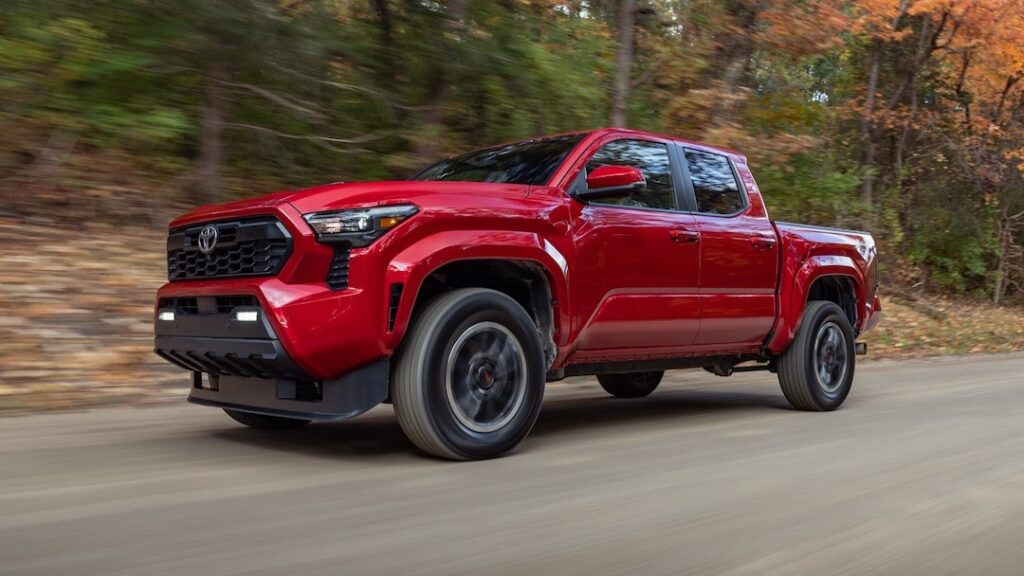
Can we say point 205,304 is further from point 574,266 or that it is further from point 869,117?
point 869,117

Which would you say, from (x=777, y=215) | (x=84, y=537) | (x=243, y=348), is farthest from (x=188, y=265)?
(x=777, y=215)

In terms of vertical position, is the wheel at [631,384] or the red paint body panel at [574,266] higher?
the red paint body panel at [574,266]

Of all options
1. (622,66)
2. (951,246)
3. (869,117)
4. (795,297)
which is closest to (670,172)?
(795,297)

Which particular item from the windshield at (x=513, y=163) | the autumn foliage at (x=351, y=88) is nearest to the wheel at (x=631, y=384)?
the windshield at (x=513, y=163)

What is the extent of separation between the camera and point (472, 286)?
5.01 m

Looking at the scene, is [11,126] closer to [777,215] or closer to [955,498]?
[955,498]

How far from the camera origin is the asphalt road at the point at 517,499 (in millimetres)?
3064

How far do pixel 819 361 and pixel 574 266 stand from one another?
282 centimetres

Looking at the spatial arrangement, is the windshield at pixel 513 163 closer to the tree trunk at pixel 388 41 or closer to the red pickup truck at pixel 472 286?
the red pickup truck at pixel 472 286

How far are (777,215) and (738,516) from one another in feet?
44.2

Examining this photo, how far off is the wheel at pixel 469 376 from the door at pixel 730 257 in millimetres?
1723

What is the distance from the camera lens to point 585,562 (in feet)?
10.0

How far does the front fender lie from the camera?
14.0 feet

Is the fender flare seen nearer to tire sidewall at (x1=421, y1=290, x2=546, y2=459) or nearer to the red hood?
tire sidewall at (x1=421, y1=290, x2=546, y2=459)
